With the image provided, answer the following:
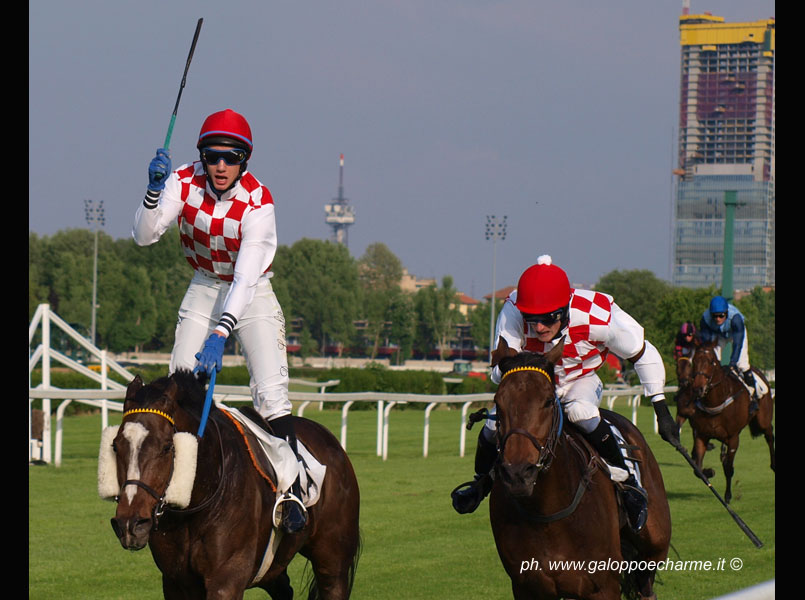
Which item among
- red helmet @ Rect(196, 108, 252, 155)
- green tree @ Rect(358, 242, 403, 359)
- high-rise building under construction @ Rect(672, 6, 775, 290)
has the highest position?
high-rise building under construction @ Rect(672, 6, 775, 290)

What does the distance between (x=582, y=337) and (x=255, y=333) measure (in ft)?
5.02

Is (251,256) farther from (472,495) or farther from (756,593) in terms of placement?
(756,593)

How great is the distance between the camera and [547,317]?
4742 millimetres

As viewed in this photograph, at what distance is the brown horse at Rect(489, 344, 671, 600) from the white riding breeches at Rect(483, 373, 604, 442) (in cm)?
7

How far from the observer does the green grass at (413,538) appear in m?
6.46

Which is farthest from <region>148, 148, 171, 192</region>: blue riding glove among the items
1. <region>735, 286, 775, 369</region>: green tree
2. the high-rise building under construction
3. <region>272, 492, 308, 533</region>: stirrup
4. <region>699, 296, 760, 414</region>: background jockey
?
the high-rise building under construction

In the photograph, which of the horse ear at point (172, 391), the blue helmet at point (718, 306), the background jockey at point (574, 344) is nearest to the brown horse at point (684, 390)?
the blue helmet at point (718, 306)

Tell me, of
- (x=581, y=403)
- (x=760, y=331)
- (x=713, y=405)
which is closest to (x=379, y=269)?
(x=760, y=331)

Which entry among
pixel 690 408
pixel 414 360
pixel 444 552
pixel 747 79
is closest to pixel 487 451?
pixel 444 552

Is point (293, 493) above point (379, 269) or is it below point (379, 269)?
below

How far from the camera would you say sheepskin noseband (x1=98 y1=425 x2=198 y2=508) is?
146 inches

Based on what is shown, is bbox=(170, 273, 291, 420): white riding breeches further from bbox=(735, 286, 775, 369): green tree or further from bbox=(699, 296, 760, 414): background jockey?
bbox=(735, 286, 775, 369): green tree

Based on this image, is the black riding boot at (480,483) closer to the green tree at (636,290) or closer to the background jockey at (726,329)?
the background jockey at (726,329)
